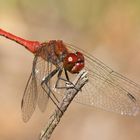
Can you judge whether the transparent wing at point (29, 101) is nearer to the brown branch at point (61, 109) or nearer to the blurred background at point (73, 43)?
Answer: the brown branch at point (61, 109)

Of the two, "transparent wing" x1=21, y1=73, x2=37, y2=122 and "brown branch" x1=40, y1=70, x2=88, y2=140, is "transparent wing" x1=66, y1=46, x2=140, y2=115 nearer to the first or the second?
"transparent wing" x1=21, y1=73, x2=37, y2=122

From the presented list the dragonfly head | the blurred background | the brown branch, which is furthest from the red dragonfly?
the blurred background

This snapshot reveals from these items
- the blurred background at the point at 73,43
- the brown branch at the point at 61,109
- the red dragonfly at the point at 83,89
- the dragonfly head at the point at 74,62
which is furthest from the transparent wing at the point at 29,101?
the blurred background at the point at 73,43

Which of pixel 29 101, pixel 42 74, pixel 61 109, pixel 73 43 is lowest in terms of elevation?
pixel 61 109

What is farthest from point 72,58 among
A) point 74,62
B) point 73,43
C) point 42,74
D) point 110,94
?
point 73,43

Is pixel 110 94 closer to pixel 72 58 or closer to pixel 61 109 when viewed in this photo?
pixel 72 58

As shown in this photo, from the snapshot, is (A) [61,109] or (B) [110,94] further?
(B) [110,94]

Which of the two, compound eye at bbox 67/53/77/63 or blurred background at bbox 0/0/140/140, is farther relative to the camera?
blurred background at bbox 0/0/140/140
